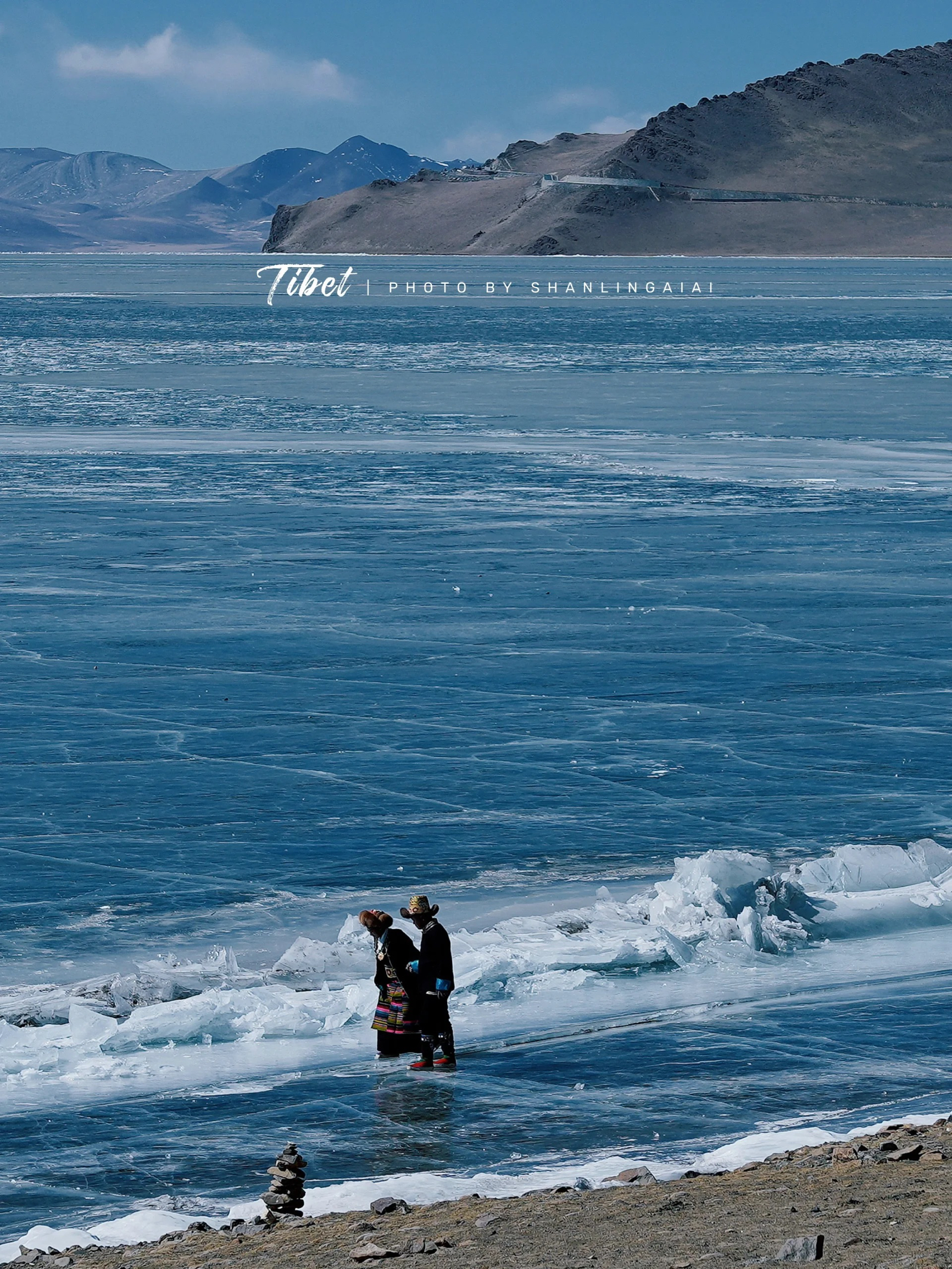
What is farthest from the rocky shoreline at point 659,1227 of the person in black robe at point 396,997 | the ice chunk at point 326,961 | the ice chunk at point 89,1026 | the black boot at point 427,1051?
the ice chunk at point 326,961

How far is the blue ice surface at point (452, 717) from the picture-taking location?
777 centimetres

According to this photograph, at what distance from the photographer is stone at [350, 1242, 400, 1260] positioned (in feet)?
18.8

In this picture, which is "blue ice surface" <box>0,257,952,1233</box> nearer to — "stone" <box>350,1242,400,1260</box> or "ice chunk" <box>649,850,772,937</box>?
"ice chunk" <box>649,850,772,937</box>

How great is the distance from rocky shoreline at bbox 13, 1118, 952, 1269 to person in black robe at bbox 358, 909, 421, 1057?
168 cm

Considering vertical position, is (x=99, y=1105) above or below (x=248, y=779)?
below

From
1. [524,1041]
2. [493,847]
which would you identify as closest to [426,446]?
[493,847]

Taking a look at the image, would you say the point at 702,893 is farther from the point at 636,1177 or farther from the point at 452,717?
the point at 452,717

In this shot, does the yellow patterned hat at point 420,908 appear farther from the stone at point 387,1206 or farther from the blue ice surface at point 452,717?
the stone at point 387,1206

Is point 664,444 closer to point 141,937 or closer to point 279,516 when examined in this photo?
point 279,516

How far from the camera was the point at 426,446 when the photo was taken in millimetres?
30828

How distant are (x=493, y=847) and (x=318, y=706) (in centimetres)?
337

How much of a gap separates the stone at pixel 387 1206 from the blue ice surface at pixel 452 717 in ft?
1.72

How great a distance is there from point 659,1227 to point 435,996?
7.99 feet

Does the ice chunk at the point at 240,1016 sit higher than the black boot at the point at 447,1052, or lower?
higher
